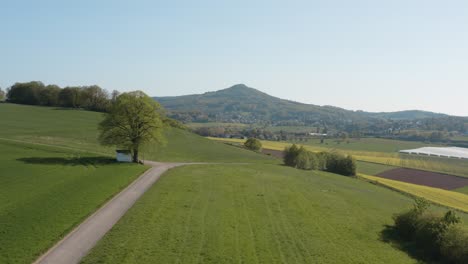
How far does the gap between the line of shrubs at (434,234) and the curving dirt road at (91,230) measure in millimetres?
27391

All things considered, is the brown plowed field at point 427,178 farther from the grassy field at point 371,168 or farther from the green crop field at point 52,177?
the green crop field at point 52,177

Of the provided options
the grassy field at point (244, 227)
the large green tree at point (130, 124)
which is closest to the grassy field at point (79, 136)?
the large green tree at point (130, 124)

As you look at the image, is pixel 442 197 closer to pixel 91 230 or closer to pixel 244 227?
pixel 244 227

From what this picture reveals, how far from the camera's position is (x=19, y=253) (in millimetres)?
22453

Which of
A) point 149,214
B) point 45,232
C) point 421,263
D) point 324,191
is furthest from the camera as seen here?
point 324,191

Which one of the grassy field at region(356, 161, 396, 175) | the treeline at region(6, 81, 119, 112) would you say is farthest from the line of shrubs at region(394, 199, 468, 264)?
the treeline at region(6, 81, 119, 112)

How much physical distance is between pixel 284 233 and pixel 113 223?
48.0ft

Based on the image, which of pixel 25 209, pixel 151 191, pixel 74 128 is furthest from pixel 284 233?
pixel 74 128

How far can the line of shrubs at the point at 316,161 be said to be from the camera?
92.4 m

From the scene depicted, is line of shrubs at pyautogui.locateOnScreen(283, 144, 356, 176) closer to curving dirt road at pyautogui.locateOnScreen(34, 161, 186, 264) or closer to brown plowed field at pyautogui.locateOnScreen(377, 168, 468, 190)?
brown plowed field at pyautogui.locateOnScreen(377, 168, 468, 190)

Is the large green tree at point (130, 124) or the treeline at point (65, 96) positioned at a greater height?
the treeline at point (65, 96)

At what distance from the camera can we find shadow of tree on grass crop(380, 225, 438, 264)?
30.1m

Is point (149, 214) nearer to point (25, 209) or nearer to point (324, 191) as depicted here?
point (25, 209)

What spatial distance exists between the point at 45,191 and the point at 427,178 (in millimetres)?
A: 100165
